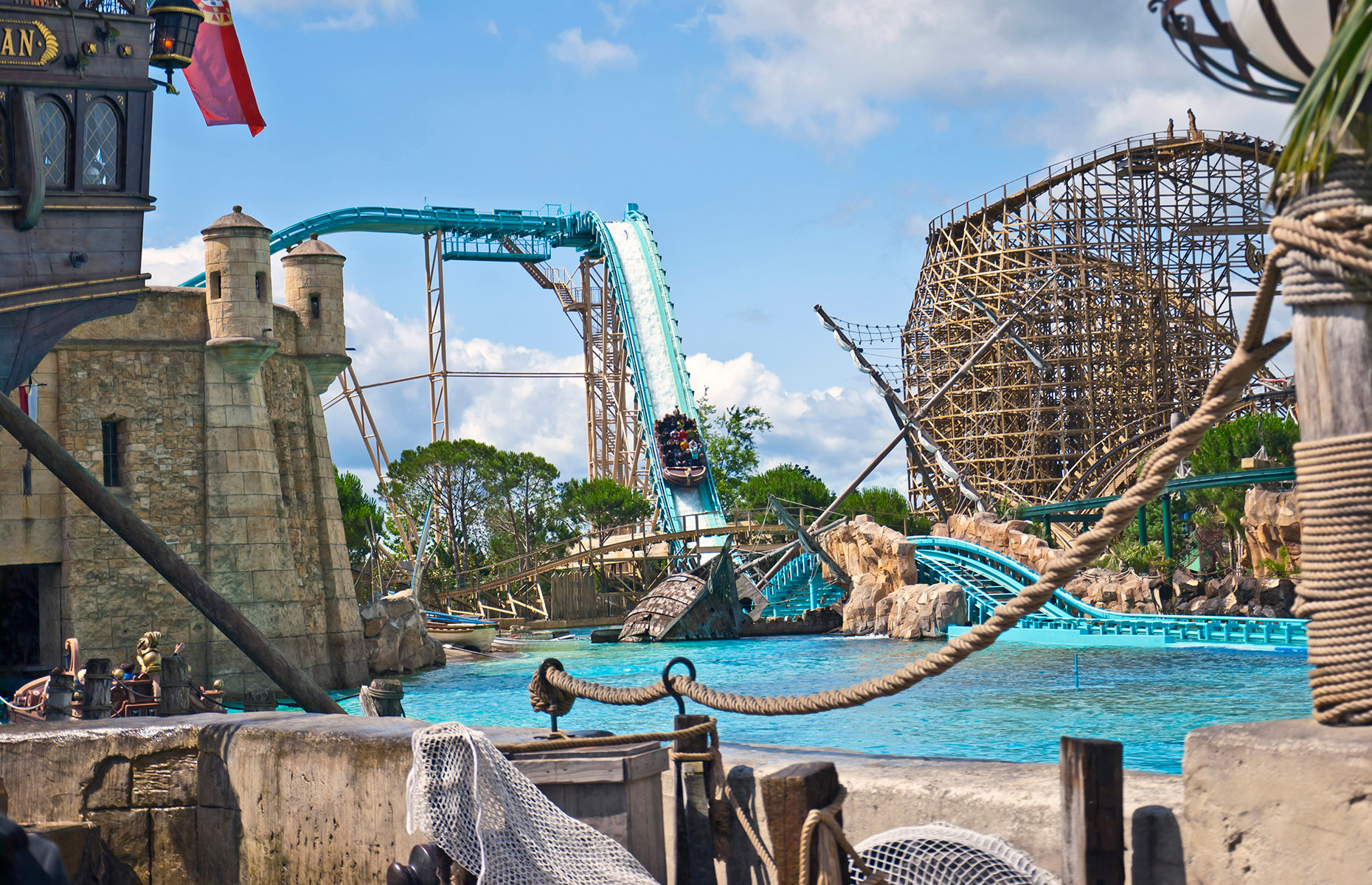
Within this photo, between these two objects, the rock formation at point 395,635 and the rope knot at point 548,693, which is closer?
the rope knot at point 548,693

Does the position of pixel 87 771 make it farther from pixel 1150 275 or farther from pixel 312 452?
pixel 1150 275

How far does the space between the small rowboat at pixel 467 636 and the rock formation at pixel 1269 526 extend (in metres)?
16.4

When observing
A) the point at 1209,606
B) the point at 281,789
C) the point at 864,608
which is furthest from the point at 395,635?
the point at 281,789

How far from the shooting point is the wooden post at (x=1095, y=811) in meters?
2.66

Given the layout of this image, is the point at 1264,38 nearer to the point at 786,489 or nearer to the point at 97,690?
the point at 97,690

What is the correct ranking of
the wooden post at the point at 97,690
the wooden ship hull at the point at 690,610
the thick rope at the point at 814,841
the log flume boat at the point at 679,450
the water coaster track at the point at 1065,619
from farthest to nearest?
the log flume boat at the point at 679,450
the wooden ship hull at the point at 690,610
the water coaster track at the point at 1065,619
the wooden post at the point at 97,690
the thick rope at the point at 814,841

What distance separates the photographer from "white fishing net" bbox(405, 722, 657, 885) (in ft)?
10.4

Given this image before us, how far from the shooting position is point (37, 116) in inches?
504

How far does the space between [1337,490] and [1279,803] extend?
0.59 metres

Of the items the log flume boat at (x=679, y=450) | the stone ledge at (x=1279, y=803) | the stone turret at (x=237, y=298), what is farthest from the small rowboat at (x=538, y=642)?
the stone ledge at (x=1279, y=803)

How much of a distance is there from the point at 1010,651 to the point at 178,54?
1803 centimetres

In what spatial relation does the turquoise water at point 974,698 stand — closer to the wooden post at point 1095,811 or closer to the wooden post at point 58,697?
the wooden post at point 58,697

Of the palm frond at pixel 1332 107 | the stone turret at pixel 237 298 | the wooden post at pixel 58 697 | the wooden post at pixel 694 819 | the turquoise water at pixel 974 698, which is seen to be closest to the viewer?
the palm frond at pixel 1332 107

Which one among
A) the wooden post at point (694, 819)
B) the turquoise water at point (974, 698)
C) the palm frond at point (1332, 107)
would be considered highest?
the palm frond at point (1332, 107)
